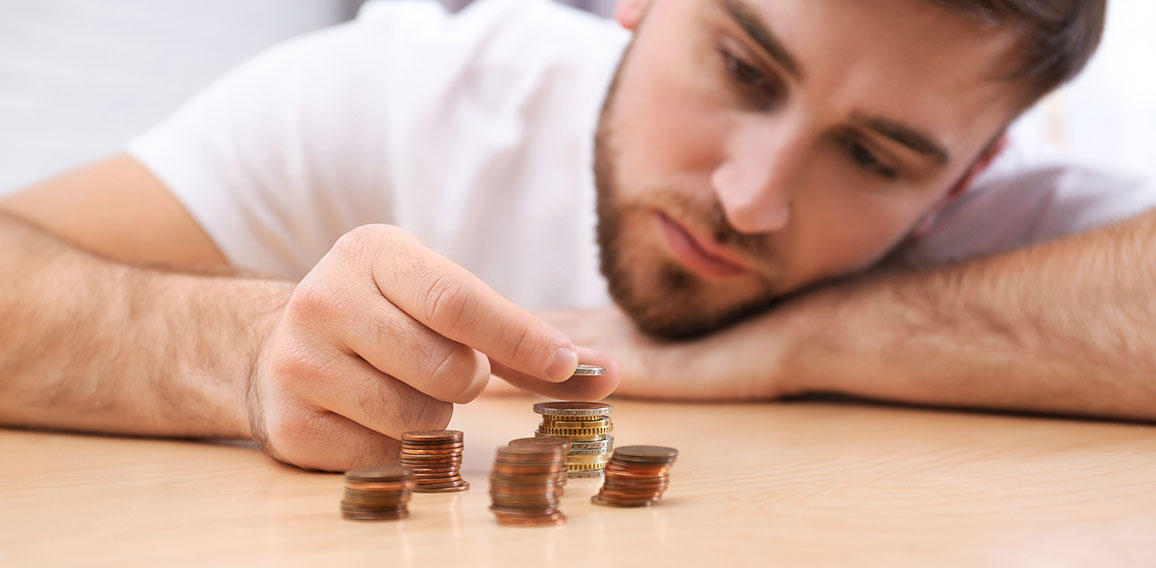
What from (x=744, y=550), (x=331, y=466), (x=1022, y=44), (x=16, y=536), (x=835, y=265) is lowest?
(x=16, y=536)

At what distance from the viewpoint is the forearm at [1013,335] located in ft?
5.71

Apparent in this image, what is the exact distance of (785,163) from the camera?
189cm

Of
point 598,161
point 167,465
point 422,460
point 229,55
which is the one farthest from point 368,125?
point 229,55

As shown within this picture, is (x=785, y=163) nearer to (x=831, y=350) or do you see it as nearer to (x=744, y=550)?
(x=831, y=350)

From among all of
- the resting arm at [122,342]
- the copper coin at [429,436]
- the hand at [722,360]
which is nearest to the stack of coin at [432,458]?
the copper coin at [429,436]

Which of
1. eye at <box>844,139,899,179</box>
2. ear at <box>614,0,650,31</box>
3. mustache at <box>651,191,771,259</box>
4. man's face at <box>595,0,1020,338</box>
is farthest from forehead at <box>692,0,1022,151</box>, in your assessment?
ear at <box>614,0,650,31</box>

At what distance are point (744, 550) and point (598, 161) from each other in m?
1.64

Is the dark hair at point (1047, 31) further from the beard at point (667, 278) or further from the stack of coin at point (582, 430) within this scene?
the stack of coin at point (582, 430)

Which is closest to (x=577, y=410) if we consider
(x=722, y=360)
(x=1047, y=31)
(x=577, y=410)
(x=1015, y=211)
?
(x=577, y=410)

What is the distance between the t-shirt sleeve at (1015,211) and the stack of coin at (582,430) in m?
1.65

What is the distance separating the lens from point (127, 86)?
4223 millimetres

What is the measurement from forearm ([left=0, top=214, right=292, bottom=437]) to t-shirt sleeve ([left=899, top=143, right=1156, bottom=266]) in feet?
6.06

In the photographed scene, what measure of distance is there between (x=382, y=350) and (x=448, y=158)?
1.68 metres

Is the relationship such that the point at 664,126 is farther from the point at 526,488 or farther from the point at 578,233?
the point at 526,488
